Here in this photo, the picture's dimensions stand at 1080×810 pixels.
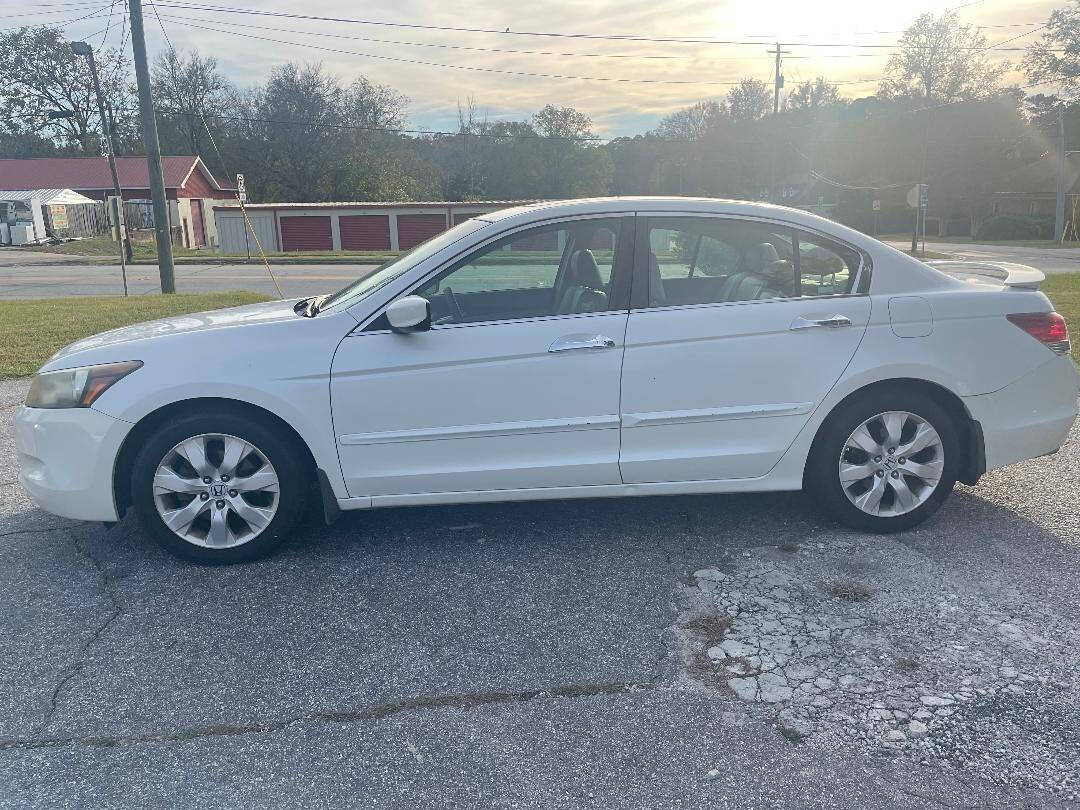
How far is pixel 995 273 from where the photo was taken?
190 inches

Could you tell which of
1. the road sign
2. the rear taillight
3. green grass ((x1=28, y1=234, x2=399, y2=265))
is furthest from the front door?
the road sign

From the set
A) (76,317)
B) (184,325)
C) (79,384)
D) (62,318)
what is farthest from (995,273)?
(62,318)

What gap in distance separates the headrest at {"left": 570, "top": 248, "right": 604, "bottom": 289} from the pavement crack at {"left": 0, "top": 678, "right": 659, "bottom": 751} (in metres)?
1.97

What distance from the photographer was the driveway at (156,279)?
21.5m

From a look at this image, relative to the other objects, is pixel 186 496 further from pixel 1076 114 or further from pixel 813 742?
pixel 1076 114

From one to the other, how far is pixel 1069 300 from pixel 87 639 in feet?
49.3

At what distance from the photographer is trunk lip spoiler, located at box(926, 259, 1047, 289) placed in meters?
4.47

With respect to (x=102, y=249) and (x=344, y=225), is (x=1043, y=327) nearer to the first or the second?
(x=344, y=225)

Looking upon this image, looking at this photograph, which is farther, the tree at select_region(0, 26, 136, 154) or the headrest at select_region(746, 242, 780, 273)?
the tree at select_region(0, 26, 136, 154)

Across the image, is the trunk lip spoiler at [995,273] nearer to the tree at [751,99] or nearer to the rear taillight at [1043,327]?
the rear taillight at [1043,327]

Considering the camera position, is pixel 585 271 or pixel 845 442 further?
pixel 585 271

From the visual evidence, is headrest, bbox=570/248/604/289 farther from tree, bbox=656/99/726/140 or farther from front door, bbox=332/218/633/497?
tree, bbox=656/99/726/140

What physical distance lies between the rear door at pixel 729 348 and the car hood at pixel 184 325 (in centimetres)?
176

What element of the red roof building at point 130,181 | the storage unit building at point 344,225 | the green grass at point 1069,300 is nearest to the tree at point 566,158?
the storage unit building at point 344,225
